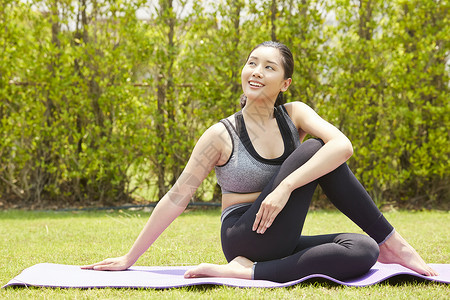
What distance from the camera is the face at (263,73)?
2793 millimetres

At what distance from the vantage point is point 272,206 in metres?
2.45

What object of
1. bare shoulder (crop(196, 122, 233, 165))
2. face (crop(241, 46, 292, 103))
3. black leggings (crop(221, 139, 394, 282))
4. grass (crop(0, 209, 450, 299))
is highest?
face (crop(241, 46, 292, 103))

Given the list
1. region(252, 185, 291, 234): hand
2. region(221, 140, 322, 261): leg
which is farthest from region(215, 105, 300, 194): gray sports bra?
region(252, 185, 291, 234): hand

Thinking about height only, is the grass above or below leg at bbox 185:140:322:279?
below

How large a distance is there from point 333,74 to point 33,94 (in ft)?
12.8

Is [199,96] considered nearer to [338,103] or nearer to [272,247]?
[338,103]

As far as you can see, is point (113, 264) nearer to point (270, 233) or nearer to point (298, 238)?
point (270, 233)

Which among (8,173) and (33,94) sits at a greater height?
(33,94)

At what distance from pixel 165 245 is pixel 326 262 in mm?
1808

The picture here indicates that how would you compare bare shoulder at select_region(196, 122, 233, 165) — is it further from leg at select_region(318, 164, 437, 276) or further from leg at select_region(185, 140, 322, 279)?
leg at select_region(318, 164, 437, 276)

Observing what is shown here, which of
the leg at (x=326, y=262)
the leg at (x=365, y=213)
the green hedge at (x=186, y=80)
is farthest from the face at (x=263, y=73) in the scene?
the green hedge at (x=186, y=80)

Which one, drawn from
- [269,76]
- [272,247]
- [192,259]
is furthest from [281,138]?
[192,259]

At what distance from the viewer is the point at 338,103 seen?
255 inches

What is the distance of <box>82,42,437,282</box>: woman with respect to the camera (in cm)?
256
